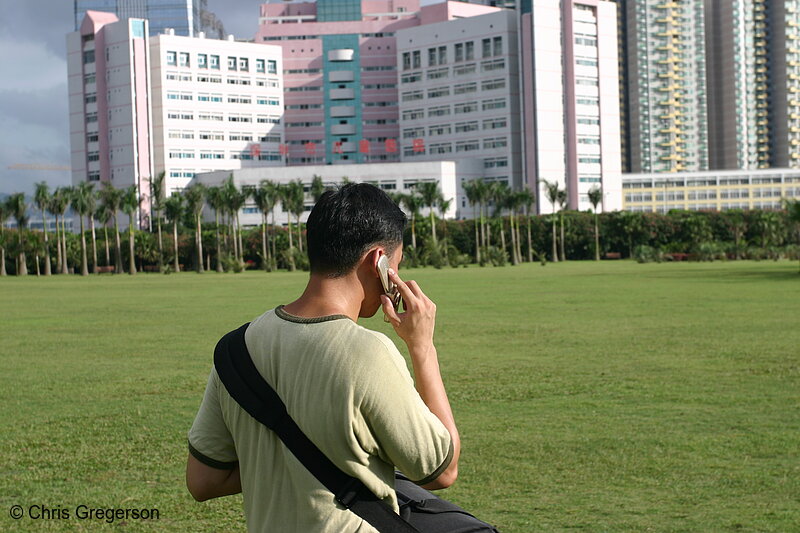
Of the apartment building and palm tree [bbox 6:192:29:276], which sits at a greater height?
the apartment building

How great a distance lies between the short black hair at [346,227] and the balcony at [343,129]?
15842 centimetres

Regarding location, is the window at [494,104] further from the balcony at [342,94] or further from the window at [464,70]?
the balcony at [342,94]

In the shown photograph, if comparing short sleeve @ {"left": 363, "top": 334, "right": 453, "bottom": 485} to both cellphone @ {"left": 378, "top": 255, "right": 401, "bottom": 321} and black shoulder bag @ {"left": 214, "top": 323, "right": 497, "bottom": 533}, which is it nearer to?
black shoulder bag @ {"left": 214, "top": 323, "right": 497, "bottom": 533}

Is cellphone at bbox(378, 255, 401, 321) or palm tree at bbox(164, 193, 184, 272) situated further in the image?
palm tree at bbox(164, 193, 184, 272)

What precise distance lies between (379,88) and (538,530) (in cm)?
15797

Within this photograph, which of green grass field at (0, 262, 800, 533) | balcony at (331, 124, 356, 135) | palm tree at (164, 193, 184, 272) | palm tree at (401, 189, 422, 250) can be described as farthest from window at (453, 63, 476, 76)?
green grass field at (0, 262, 800, 533)

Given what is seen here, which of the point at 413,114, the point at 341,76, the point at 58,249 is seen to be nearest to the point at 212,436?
the point at 58,249

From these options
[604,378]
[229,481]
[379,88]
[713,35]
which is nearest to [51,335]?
[604,378]

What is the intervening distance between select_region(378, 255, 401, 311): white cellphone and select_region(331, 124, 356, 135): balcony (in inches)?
6237

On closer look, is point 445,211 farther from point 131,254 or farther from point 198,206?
point 131,254

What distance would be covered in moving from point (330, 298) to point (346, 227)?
259 mm

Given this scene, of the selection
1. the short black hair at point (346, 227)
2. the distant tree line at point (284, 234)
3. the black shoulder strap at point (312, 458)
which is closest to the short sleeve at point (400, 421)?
the black shoulder strap at point (312, 458)

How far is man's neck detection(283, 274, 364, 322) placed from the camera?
140 inches

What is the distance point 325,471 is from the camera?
342cm
